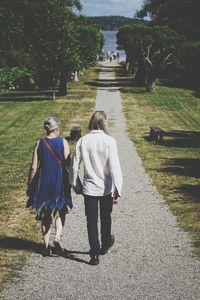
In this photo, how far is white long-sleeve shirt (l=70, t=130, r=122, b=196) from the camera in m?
7.04

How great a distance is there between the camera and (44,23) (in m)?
32.3

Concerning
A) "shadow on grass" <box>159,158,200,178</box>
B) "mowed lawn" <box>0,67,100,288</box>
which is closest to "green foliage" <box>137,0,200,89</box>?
"mowed lawn" <box>0,67,100,288</box>

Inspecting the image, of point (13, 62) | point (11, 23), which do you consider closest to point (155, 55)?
point (13, 62)

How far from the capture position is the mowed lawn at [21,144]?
8.22 m

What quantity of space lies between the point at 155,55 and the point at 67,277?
3689 centimetres

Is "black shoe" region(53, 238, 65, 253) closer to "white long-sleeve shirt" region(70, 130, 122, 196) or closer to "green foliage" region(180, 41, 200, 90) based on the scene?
"white long-sleeve shirt" region(70, 130, 122, 196)

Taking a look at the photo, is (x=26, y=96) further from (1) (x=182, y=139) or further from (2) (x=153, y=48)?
(1) (x=182, y=139)

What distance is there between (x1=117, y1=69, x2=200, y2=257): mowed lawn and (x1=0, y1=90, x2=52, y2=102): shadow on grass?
608 centimetres

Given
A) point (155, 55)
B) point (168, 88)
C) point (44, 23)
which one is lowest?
point (168, 88)

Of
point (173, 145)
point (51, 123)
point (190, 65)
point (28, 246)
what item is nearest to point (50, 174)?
point (51, 123)

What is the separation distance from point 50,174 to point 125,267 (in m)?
1.74

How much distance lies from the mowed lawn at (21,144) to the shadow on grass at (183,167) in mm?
4065

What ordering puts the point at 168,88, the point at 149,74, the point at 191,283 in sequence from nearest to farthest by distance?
the point at 191,283 < the point at 149,74 < the point at 168,88

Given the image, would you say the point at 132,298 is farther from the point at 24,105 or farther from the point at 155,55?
the point at 155,55
